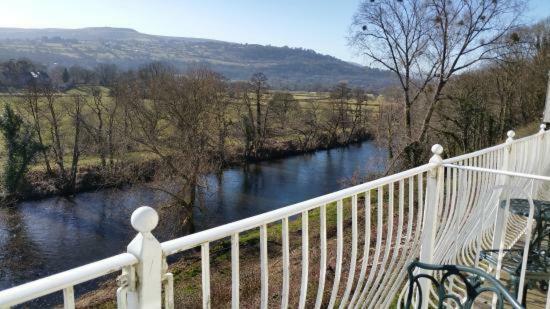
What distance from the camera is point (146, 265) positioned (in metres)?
1.12

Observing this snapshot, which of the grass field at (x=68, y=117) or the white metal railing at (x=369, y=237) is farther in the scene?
the grass field at (x=68, y=117)

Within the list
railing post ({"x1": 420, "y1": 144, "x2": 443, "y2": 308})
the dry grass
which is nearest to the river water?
the dry grass

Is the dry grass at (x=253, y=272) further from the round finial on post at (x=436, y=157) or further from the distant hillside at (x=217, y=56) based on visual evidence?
the distant hillside at (x=217, y=56)

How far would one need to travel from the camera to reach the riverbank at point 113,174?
18.9 metres

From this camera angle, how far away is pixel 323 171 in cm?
2566

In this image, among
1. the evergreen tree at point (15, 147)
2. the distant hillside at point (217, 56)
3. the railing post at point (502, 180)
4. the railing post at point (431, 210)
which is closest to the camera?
the railing post at point (431, 210)

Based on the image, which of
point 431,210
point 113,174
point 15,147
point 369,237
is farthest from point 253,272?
point 15,147

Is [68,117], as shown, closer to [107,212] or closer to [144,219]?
[107,212]

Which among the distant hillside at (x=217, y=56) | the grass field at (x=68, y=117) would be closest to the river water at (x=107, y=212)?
the grass field at (x=68, y=117)

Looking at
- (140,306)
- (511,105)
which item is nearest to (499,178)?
(140,306)

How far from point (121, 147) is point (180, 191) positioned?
6698mm

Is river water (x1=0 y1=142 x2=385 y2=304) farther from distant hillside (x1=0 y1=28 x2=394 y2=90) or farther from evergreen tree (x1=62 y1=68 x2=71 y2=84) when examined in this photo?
distant hillside (x1=0 y1=28 x2=394 y2=90)

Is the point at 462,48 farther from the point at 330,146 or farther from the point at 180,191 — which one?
the point at 330,146

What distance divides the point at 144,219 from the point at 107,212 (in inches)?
774
